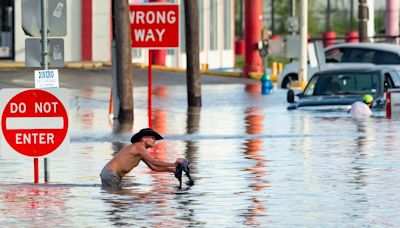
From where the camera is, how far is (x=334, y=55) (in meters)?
48.3

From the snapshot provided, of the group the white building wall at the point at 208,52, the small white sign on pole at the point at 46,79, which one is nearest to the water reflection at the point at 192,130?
the small white sign on pole at the point at 46,79

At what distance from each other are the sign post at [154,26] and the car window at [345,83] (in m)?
7.04

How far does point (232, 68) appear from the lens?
74812 millimetres

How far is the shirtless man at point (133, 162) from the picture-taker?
19875 millimetres

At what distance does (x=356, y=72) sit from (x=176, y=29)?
7402 millimetres

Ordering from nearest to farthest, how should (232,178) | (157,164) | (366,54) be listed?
(157,164), (232,178), (366,54)

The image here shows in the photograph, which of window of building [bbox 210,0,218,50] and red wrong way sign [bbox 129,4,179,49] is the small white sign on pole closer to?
red wrong way sign [bbox 129,4,179,49]

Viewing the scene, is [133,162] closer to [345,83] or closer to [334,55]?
[345,83]

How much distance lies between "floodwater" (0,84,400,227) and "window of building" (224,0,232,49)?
125ft

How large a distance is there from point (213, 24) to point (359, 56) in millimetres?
25817

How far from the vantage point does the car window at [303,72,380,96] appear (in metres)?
36.6

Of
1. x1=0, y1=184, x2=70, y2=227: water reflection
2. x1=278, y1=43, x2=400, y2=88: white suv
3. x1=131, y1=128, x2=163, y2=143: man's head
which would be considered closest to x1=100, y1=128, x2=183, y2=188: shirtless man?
x1=131, y1=128, x2=163, y2=143: man's head

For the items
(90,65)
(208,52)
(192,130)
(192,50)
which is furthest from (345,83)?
(208,52)

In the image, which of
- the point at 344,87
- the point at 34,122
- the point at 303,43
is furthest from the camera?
the point at 303,43
